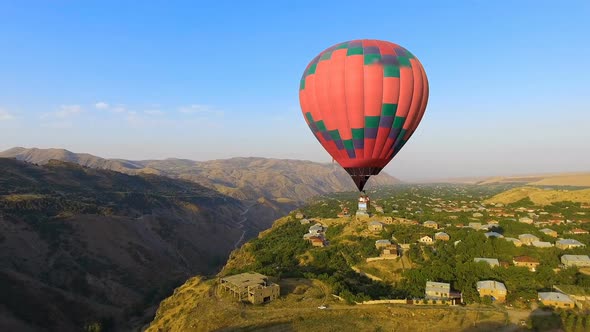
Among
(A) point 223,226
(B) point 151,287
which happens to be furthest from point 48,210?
(A) point 223,226

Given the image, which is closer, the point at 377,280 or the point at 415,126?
the point at 415,126

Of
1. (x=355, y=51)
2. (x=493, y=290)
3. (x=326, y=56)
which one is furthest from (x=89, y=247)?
(x=493, y=290)

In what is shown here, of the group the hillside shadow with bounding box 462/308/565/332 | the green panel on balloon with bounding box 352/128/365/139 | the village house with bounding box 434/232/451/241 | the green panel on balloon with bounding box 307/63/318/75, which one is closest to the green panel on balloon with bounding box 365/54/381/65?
the green panel on balloon with bounding box 307/63/318/75

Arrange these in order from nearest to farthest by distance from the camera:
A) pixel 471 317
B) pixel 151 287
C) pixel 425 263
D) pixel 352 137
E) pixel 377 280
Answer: pixel 352 137 → pixel 471 317 → pixel 377 280 → pixel 425 263 → pixel 151 287

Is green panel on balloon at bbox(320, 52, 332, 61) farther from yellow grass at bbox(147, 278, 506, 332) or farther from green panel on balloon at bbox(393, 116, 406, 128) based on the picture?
yellow grass at bbox(147, 278, 506, 332)

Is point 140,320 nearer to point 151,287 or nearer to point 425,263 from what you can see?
point 151,287

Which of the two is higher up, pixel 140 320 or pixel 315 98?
pixel 315 98

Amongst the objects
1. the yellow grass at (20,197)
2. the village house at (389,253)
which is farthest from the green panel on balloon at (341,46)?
the yellow grass at (20,197)

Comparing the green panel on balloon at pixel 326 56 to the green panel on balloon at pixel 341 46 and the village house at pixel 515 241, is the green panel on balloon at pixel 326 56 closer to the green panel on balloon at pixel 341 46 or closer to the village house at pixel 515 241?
the green panel on balloon at pixel 341 46
